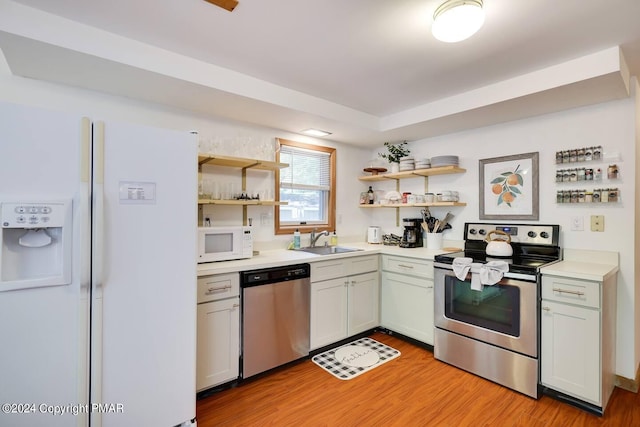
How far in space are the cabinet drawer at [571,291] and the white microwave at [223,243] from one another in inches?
89.3

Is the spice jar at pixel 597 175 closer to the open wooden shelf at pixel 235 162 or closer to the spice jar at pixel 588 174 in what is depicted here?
the spice jar at pixel 588 174

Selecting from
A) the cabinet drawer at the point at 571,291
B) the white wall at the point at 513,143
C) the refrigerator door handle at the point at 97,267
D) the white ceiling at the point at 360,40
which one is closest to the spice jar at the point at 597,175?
the white wall at the point at 513,143

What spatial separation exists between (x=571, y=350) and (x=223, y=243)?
263 centimetres

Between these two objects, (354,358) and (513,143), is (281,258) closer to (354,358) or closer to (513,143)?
(354,358)

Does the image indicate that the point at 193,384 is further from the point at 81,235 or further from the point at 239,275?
the point at 81,235

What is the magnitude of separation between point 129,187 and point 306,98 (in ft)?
5.58

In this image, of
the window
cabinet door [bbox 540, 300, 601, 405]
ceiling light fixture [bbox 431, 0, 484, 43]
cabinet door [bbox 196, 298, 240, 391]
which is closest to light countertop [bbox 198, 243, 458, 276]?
cabinet door [bbox 196, 298, 240, 391]

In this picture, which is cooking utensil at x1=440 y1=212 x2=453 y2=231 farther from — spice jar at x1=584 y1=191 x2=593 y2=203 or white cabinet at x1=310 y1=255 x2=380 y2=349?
spice jar at x1=584 y1=191 x2=593 y2=203

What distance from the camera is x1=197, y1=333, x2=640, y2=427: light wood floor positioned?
1.98 metres

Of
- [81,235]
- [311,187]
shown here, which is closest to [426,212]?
[311,187]

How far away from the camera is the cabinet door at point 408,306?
2912mm

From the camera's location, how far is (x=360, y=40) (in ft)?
6.42

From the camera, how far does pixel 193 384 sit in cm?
184

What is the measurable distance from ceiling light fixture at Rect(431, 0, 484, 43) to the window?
1.96 meters
